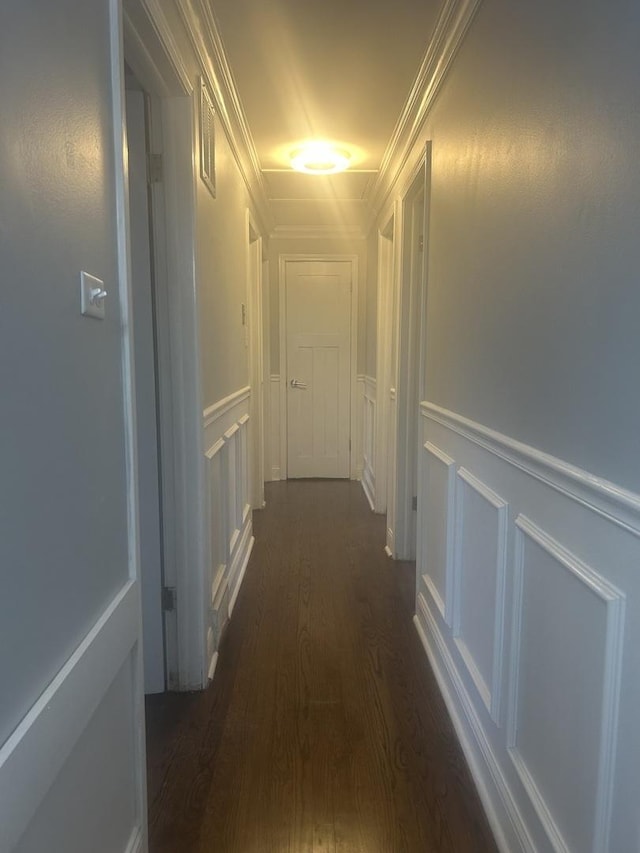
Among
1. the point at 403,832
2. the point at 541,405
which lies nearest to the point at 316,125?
the point at 541,405

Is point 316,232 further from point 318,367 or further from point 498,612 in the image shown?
point 498,612

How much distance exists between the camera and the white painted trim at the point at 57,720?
2.29ft

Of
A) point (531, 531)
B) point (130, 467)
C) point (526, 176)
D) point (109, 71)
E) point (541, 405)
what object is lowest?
point (531, 531)

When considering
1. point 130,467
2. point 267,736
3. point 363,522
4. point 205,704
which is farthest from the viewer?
point 363,522

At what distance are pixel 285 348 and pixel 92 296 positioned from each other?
435 centimetres

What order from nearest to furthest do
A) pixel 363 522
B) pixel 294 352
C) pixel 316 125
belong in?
pixel 316 125 < pixel 363 522 < pixel 294 352

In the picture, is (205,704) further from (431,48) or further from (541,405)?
(431,48)

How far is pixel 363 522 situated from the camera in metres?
4.07

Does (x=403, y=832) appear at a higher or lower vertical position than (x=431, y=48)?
lower

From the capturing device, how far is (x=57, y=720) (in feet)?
2.69

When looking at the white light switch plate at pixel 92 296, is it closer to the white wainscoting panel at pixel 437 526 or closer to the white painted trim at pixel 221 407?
the white painted trim at pixel 221 407

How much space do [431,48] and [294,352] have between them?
336 centimetres

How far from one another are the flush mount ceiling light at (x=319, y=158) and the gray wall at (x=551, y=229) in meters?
1.42

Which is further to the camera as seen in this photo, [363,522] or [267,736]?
[363,522]
